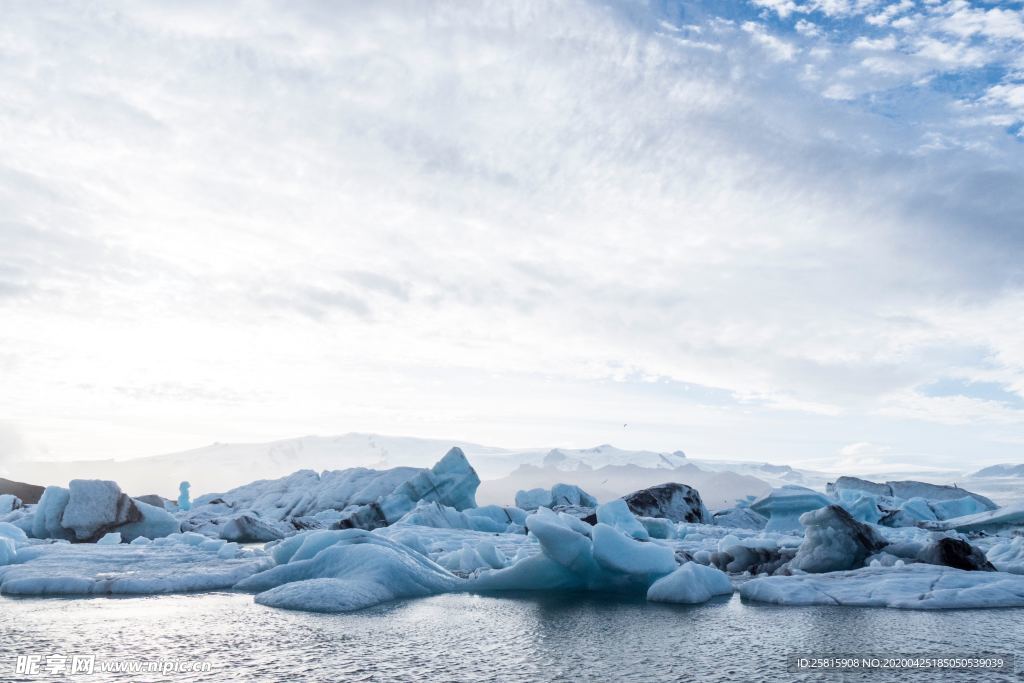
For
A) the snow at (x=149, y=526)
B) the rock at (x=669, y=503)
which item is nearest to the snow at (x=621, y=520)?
the rock at (x=669, y=503)

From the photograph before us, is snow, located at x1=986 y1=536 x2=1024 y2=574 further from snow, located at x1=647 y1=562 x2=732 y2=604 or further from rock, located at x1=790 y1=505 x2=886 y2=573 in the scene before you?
snow, located at x1=647 y1=562 x2=732 y2=604

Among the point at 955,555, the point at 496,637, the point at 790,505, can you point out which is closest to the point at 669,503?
the point at 790,505

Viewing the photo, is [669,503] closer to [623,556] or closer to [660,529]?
[660,529]

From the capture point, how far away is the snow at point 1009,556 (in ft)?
45.2

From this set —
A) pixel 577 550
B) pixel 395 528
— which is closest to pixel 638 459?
pixel 395 528

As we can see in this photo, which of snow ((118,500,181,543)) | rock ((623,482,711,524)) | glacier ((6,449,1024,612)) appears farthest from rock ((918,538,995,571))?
snow ((118,500,181,543))

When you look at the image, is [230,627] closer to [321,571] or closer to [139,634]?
[139,634]

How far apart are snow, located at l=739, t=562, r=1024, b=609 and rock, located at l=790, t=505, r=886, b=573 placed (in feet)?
3.55

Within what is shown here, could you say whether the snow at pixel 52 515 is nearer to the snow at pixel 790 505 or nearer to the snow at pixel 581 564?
the snow at pixel 581 564

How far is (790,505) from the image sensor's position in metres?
28.0

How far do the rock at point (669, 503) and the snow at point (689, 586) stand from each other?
16643 mm

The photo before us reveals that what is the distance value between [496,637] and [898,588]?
19.2ft

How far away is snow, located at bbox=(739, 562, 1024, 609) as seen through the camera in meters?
10.2

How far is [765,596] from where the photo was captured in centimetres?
1088
